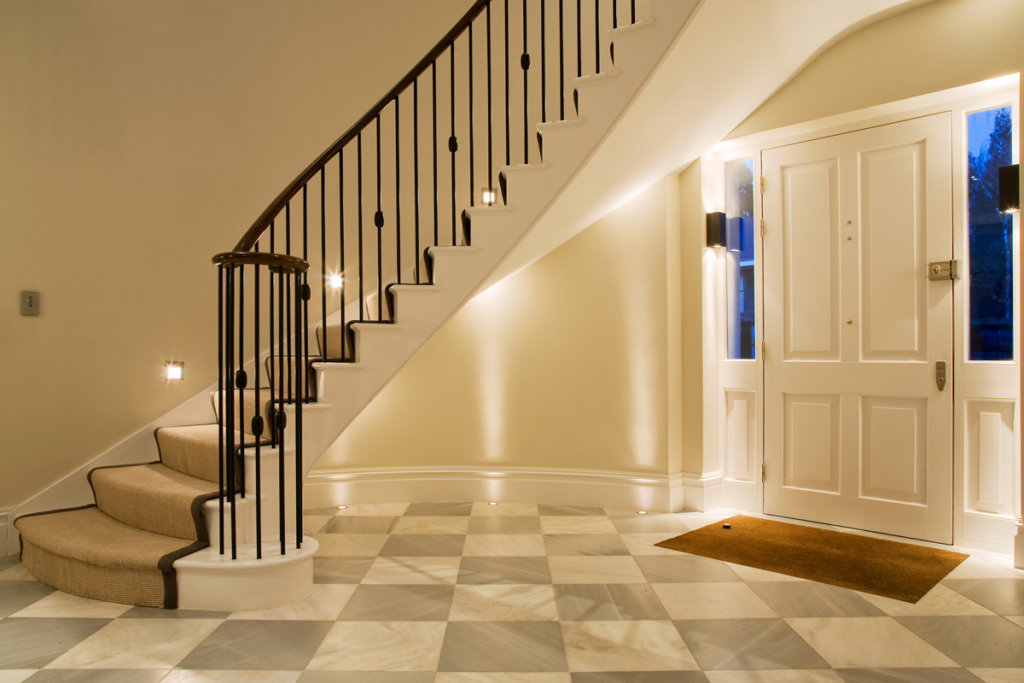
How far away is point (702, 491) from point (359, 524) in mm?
2018

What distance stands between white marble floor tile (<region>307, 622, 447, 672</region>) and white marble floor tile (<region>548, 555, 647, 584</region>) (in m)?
0.65

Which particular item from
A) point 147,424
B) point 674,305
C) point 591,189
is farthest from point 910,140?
point 147,424

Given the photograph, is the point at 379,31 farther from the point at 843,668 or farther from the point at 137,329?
the point at 843,668

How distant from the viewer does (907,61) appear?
9.60 ft

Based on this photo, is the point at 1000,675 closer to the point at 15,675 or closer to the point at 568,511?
the point at 568,511

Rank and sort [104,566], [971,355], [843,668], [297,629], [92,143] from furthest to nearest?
[92,143] < [971,355] < [104,566] < [297,629] < [843,668]

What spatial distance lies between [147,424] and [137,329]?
1.74 ft

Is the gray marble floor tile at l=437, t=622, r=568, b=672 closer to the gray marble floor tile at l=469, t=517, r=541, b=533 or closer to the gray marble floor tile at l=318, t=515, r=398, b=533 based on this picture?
the gray marble floor tile at l=469, t=517, r=541, b=533

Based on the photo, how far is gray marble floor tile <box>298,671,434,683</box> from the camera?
65.0 inches

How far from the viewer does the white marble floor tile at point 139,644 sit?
5.72 ft

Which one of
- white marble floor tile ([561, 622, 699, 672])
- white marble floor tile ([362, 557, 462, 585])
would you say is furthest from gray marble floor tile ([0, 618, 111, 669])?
white marble floor tile ([561, 622, 699, 672])

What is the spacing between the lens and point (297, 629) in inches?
77.8

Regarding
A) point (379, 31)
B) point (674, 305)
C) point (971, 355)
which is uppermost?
point (379, 31)

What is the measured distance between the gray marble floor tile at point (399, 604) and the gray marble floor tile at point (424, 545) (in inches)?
15.9
